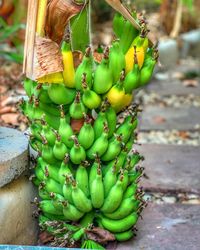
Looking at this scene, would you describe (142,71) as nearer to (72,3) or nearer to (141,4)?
(72,3)

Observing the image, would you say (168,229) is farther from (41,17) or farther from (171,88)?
(171,88)

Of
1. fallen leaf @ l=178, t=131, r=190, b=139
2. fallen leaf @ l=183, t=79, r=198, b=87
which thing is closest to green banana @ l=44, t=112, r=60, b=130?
fallen leaf @ l=178, t=131, r=190, b=139

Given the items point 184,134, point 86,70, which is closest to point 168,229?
point 86,70

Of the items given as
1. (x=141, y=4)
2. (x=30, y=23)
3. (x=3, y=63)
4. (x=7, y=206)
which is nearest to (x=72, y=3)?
(x=30, y=23)

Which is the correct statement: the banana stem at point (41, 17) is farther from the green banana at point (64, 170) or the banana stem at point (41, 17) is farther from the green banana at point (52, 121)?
the green banana at point (64, 170)

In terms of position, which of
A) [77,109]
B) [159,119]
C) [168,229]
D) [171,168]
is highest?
[77,109]

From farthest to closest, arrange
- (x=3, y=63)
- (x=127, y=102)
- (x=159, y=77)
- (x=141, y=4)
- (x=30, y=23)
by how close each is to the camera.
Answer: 1. (x=141, y=4)
2. (x=159, y=77)
3. (x=3, y=63)
4. (x=127, y=102)
5. (x=30, y=23)

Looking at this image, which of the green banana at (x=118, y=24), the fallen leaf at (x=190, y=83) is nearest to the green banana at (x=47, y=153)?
the green banana at (x=118, y=24)
